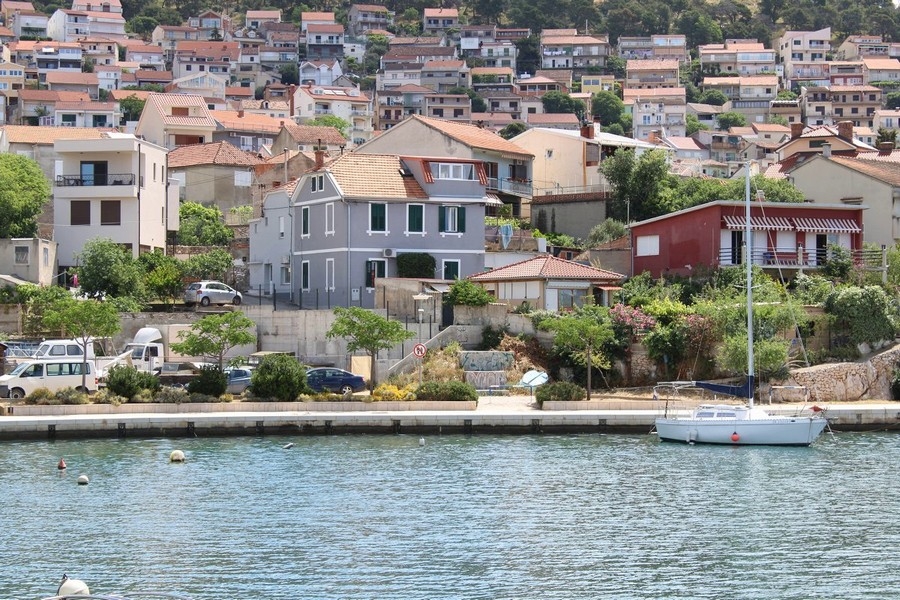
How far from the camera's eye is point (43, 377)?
5656cm

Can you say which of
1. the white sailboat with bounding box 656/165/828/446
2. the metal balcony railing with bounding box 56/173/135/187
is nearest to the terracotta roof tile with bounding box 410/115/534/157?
the metal balcony railing with bounding box 56/173/135/187

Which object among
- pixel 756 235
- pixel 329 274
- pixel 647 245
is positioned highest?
pixel 756 235

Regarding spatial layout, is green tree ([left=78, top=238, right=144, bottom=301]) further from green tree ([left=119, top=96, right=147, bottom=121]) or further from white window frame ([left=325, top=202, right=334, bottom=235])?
green tree ([left=119, top=96, right=147, bottom=121])

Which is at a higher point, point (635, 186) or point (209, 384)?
point (635, 186)

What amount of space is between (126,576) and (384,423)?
23023 mm

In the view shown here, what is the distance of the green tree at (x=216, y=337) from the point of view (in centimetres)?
5756

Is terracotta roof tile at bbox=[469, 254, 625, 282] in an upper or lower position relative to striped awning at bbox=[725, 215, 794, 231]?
lower

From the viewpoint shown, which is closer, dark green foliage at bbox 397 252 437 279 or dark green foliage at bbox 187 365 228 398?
dark green foliage at bbox 187 365 228 398

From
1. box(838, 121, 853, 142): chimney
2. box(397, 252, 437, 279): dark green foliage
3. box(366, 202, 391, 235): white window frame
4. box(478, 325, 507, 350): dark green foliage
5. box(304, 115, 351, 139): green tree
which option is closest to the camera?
box(478, 325, 507, 350): dark green foliage

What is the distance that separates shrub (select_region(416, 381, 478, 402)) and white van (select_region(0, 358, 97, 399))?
13.4 metres

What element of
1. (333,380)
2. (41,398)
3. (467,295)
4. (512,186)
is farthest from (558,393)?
(512,186)

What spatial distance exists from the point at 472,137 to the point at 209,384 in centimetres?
3476

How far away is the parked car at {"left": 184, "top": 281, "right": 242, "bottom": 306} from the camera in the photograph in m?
70.3

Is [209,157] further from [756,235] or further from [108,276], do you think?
[756,235]
